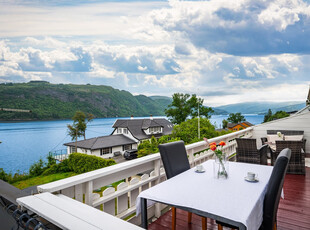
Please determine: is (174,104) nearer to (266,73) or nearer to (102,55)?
(266,73)

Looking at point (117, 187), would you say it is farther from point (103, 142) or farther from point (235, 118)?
point (235, 118)

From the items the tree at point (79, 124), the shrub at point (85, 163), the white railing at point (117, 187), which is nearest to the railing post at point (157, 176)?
the white railing at point (117, 187)

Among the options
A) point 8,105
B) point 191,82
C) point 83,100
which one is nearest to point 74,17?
point 83,100

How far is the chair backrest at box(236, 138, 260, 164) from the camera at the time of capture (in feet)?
15.1

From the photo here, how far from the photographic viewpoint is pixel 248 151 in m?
4.67

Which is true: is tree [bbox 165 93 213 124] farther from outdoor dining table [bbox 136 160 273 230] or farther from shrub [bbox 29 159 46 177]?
outdoor dining table [bbox 136 160 273 230]

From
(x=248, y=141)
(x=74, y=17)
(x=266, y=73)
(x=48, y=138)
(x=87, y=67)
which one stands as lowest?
(x=48, y=138)

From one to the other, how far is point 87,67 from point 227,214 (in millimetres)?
69937

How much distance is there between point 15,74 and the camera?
171ft

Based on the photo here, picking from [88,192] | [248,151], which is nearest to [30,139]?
[248,151]

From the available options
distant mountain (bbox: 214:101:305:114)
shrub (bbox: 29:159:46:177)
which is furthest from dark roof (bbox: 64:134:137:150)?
distant mountain (bbox: 214:101:305:114)

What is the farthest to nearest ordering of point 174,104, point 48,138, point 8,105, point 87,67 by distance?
point 87,67
point 48,138
point 174,104
point 8,105

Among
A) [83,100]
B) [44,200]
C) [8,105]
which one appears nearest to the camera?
[44,200]

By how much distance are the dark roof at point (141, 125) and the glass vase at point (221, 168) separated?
2995cm
